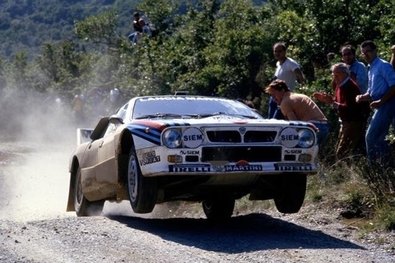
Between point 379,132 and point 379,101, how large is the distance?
389mm

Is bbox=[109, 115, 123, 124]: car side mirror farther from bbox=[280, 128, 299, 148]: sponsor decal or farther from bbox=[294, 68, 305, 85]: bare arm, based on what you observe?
bbox=[294, 68, 305, 85]: bare arm

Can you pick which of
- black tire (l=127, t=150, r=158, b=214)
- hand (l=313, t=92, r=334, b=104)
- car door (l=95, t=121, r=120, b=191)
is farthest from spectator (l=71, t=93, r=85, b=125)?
black tire (l=127, t=150, r=158, b=214)

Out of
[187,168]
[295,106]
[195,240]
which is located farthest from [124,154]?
[295,106]

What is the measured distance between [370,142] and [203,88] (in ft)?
39.0

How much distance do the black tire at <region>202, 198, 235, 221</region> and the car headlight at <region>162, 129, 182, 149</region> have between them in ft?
6.64

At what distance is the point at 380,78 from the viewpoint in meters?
11.6

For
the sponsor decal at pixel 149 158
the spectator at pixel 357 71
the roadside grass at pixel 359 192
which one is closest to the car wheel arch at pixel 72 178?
the roadside grass at pixel 359 192

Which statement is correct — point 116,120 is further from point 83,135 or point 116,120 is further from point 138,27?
point 138,27

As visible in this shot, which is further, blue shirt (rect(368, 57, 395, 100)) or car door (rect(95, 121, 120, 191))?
blue shirt (rect(368, 57, 395, 100))

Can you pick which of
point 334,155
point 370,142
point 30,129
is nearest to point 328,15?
point 334,155

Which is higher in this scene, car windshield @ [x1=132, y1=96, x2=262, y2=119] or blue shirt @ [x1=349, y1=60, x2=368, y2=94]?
blue shirt @ [x1=349, y1=60, x2=368, y2=94]

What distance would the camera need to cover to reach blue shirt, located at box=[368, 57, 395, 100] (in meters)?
11.5

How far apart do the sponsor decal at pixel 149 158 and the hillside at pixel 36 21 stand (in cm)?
11745

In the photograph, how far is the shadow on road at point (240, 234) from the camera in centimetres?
926
